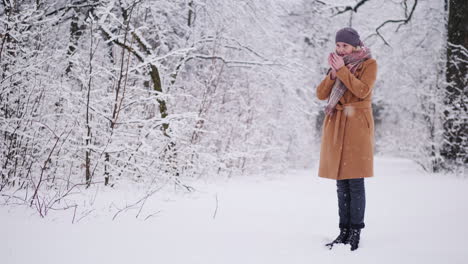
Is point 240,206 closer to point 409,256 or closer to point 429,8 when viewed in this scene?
point 409,256

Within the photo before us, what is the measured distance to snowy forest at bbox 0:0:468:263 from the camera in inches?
134

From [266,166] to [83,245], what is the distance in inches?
238

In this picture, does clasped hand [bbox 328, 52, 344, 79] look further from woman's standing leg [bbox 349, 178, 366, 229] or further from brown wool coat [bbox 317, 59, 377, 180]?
woman's standing leg [bbox 349, 178, 366, 229]

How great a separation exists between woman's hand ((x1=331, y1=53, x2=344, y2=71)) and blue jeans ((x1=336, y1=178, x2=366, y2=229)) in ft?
2.90

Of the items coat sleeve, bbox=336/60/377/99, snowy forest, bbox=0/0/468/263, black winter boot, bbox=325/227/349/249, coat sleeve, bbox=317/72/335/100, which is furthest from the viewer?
snowy forest, bbox=0/0/468/263

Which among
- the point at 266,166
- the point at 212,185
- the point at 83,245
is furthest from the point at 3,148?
the point at 266,166

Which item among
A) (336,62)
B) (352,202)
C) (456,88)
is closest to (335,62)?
(336,62)

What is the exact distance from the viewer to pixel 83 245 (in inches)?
81.6

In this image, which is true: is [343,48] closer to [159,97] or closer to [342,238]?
[342,238]

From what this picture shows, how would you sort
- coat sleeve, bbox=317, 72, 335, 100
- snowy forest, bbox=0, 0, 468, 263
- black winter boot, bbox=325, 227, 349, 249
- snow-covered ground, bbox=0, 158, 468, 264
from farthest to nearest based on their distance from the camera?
snowy forest, bbox=0, 0, 468, 263 < coat sleeve, bbox=317, 72, 335, 100 < black winter boot, bbox=325, 227, 349, 249 < snow-covered ground, bbox=0, 158, 468, 264

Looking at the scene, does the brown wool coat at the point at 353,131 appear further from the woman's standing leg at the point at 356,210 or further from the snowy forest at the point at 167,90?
the snowy forest at the point at 167,90

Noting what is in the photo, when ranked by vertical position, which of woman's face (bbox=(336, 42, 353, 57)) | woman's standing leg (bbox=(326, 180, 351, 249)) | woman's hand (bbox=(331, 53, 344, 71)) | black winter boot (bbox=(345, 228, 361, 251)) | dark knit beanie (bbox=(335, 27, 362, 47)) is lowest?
black winter boot (bbox=(345, 228, 361, 251))

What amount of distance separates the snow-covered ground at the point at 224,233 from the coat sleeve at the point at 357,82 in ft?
3.87

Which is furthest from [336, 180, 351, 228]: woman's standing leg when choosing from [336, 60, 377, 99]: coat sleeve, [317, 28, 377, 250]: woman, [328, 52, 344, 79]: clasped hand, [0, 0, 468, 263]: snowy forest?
[0, 0, 468, 263]: snowy forest
